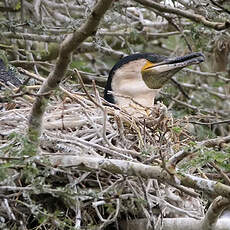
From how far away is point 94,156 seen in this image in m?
3.43

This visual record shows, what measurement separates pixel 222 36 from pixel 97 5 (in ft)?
9.01

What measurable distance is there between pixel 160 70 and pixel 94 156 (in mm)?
1788

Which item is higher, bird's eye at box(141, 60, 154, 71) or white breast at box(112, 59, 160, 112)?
bird's eye at box(141, 60, 154, 71)

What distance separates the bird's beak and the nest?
0.74 m

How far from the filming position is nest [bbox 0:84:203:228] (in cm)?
327

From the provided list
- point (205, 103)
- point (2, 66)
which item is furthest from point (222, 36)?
point (2, 66)

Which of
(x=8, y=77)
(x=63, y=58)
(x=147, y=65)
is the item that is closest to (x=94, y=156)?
(x=63, y=58)

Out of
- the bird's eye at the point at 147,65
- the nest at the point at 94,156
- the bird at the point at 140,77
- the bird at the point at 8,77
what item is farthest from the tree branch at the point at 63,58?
the bird's eye at the point at 147,65

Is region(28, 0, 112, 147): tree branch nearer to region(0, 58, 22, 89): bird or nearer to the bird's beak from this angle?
region(0, 58, 22, 89): bird

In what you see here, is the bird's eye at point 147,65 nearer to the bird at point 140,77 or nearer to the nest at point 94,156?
the bird at point 140,77

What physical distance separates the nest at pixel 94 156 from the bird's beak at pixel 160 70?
74 centimetres

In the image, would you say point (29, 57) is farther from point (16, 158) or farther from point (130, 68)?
point (16, 158)

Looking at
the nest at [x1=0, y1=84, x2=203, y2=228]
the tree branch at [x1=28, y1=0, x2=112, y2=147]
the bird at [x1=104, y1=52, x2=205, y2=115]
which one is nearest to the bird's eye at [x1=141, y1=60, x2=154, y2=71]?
the bird at [x1=104, y1=52, x2=205, y2=115]

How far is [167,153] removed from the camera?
385 cm
